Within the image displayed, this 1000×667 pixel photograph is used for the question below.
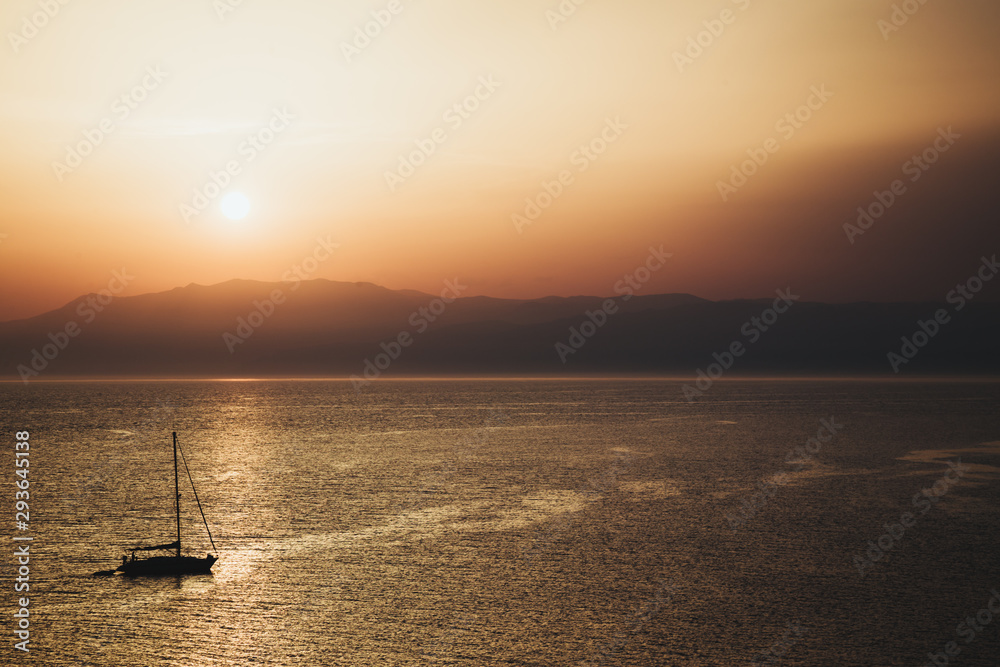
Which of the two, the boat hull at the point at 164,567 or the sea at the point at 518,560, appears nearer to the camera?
the sea at the point at 518,560

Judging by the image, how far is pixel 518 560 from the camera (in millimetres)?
54156

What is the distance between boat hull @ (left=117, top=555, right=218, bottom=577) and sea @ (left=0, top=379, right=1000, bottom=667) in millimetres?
845

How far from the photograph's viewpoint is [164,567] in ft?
166

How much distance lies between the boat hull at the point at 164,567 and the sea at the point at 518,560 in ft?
2.77

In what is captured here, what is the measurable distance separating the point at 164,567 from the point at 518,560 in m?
22.9

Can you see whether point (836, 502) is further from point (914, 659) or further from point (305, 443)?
point (305, 443)

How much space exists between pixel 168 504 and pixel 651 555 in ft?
158

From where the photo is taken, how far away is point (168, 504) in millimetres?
77250

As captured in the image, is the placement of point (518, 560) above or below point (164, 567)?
below

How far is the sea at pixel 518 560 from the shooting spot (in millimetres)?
38688

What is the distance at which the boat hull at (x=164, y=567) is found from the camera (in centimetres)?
5028

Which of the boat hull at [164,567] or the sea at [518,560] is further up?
the boat hull at [164,567]

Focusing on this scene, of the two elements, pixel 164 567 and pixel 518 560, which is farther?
pixel 518 560

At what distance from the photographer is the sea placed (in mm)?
38688
